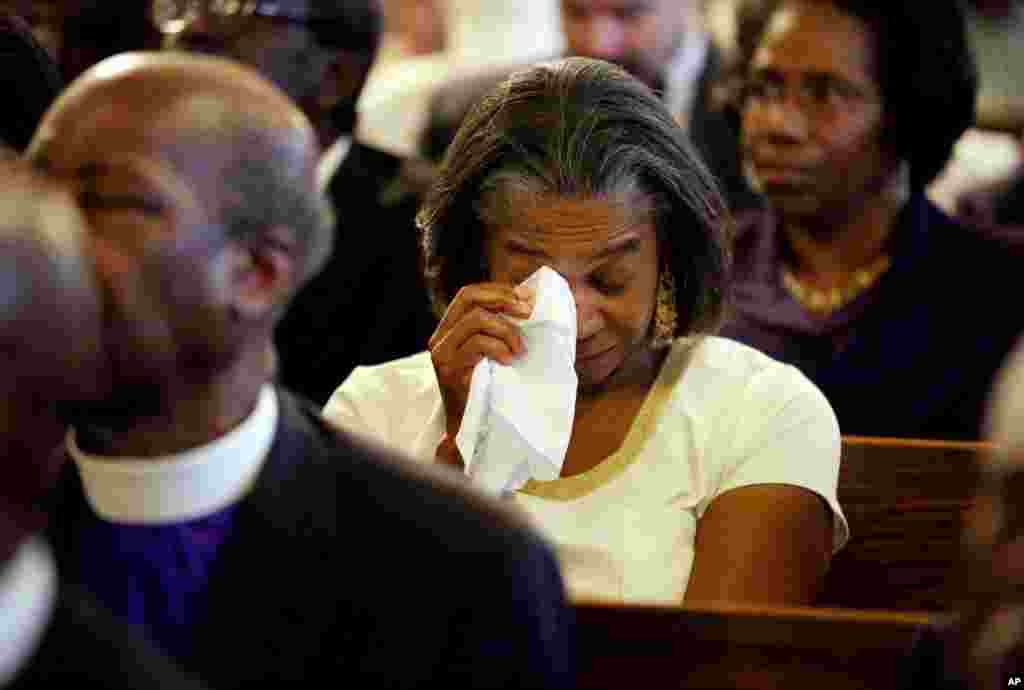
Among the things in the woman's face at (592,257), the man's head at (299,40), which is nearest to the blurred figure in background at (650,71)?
the man's head at (299,40)

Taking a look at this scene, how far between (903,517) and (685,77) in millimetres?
2984

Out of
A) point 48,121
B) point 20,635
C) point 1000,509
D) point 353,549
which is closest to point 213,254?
point 48,121

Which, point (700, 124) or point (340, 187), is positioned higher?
point (340, 187)

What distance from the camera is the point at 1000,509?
203 centimetres

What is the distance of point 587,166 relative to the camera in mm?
2969

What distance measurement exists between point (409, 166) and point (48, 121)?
2897 mm

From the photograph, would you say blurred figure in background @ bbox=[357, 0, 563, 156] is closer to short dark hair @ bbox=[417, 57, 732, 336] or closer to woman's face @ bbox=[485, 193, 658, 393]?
short dark hair @ bbox=[417, 57, 732, 336]

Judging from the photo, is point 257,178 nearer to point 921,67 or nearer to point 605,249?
point 605,249

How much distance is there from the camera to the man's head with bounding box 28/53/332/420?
203cm

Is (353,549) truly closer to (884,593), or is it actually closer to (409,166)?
(884,593)

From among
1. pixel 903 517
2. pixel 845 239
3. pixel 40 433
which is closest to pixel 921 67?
pixel 845 239

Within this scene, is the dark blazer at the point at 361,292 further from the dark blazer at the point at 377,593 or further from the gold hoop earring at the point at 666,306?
the dark blazer at the point at 377,593

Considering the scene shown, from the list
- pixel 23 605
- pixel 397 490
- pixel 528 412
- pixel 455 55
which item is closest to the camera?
pixel 23 605

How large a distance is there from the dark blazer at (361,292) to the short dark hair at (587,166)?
4.50ft
